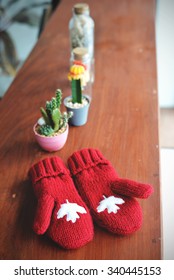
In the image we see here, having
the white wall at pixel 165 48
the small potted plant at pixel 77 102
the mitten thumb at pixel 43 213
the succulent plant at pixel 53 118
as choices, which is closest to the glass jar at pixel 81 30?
the small potted plant at pixel 77 102

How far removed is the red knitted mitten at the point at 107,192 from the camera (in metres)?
0.59

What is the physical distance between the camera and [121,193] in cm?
63

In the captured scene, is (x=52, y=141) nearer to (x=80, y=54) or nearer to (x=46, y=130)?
(x=46, y=130)

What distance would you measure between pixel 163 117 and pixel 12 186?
1.25 m

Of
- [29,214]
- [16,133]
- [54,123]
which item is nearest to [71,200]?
[29,214]

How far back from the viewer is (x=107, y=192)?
64 centimetres

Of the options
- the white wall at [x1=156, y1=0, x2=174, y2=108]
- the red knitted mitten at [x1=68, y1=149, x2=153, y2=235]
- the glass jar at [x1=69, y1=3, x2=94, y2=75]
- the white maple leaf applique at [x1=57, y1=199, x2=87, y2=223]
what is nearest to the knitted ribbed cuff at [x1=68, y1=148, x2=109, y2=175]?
the red knitted mitten at [x1=68, y1=149, x2=153, y2=235]

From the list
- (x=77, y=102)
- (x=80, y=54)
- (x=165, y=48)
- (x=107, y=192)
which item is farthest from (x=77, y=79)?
(x=165, y=48)

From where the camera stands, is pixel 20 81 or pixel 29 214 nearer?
pixel 29 214

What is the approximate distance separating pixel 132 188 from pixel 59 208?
0.50 ft

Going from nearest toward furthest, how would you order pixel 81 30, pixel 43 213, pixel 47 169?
pixel 43 213 < pixel 47 169 < pixel 81 30

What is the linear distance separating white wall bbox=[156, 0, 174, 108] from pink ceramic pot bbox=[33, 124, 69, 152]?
115cm

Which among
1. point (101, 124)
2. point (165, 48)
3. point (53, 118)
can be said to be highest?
point (53, 118)
